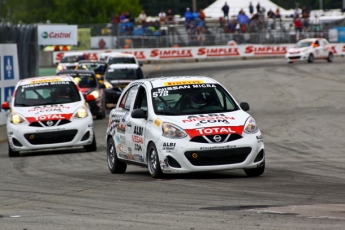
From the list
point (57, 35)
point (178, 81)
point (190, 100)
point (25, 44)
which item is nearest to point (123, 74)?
point (25, 44)

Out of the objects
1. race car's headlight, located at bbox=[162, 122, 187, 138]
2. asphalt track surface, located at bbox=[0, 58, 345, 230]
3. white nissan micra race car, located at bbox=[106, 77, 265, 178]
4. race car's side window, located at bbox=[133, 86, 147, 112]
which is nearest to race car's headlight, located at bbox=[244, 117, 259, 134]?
white nissan micra race car, located at bbox=[106, 77, 265, 178]

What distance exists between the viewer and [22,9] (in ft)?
149

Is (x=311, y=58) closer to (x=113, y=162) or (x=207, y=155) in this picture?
(x=113, y=162)

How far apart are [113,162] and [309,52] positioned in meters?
39.6

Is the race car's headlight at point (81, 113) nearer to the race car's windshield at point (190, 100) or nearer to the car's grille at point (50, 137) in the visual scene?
the car's grille at point (50, 137)

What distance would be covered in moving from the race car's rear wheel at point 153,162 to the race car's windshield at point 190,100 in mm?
539

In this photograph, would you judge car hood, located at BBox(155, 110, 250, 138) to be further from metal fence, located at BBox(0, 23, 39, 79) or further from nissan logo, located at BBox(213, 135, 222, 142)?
metal fence, located at BBox(0, 23, 39, 79)

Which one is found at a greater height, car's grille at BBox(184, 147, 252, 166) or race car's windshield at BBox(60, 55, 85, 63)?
car's grille at BBox(184, 147, 252, 166)

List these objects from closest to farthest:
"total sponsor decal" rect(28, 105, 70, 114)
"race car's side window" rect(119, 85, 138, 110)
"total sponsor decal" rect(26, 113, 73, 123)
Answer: "race car's side window" rect(119, 85, 138, 110) < "total sponsor decal" rect(26, 113, 73, 123) < "total sponsor decal" rect(28, 105, 70, 114)

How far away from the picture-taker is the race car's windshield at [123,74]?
105 feet

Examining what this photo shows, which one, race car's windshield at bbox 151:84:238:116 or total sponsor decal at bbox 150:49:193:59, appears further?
total sponsor decal at bbox 150:49:193:59

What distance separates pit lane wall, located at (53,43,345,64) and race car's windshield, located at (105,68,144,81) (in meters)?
28.1

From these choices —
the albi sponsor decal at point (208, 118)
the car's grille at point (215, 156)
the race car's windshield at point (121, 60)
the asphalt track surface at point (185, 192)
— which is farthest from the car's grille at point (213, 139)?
the race car's windshield at point (121, 60)

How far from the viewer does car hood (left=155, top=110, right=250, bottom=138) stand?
11.6 metres
